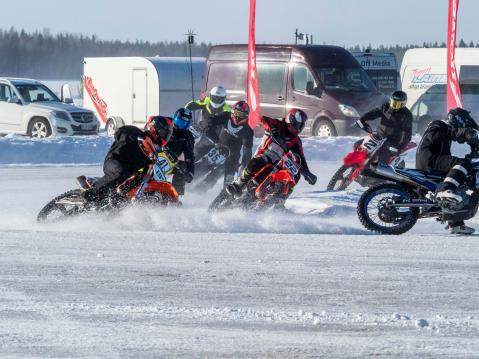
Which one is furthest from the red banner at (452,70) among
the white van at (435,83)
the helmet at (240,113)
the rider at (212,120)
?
the white van at (435,83)

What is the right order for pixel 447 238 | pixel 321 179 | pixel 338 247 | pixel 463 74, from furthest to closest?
pixel 463 74
pixel 321 179
pixel 447 238
pixel 338 247

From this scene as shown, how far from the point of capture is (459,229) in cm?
1255

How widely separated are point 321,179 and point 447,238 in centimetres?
811

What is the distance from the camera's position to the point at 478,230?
13273 millimetres

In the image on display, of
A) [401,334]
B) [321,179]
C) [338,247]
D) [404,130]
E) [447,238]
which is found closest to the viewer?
[401,334]

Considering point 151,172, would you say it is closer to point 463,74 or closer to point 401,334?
point 401,334

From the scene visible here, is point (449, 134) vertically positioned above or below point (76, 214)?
above

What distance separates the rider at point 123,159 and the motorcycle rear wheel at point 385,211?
2.51 metres

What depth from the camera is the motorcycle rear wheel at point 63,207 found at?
1229cm

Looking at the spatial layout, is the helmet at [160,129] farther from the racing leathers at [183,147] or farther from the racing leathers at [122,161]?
the racing leathers at [183,147]

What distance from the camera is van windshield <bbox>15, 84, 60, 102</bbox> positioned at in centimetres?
A: 2856

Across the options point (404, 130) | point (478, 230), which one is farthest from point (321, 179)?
point (478, 230)

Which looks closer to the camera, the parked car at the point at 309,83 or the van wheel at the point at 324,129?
the parked car at the point at 309,83

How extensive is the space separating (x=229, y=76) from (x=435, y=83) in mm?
7517
